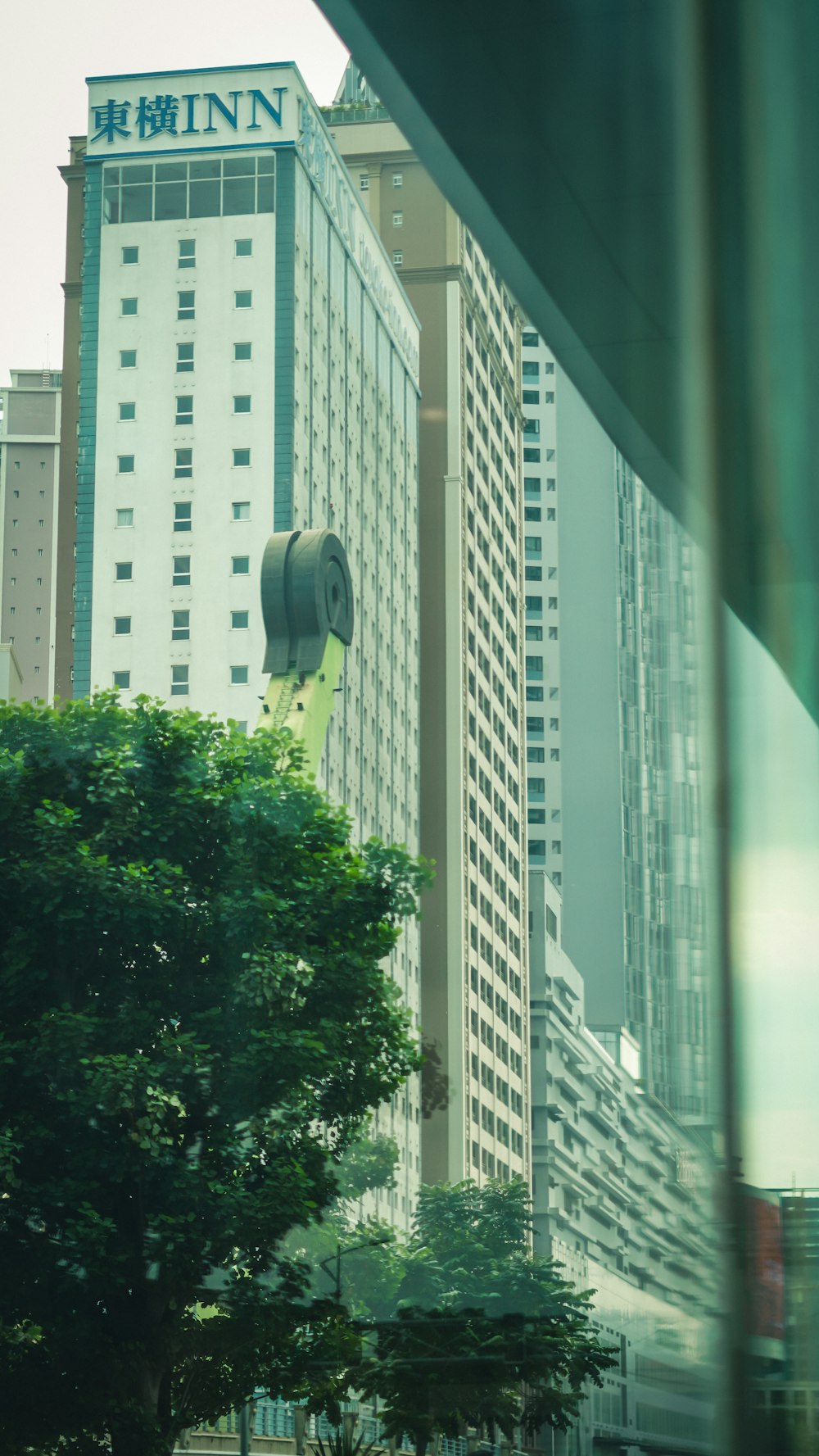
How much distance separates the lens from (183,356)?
222 inches

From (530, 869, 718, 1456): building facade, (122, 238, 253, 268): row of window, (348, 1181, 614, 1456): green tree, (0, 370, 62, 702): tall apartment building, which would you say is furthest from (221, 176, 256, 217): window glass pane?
(348, 1181, 614, 1456): green tree

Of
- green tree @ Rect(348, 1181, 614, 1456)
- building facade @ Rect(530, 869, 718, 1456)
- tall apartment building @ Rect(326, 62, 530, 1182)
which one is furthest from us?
tall apartment building @ Rect(326, 62, 530, 1182)

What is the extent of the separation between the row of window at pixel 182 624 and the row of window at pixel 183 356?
0.94 m

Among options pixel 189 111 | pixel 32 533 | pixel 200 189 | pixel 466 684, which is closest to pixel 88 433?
pixel 32 533

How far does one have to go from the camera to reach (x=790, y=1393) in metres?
1.48

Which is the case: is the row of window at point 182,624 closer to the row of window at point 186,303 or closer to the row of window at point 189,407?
the row of window at point 189,407

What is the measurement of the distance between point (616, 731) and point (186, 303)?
2.94 m

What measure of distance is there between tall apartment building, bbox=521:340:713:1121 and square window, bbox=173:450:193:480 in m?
1.13

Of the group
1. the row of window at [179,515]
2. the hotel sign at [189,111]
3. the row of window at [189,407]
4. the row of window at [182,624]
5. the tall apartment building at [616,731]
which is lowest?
the tall apartment building at [616,731]

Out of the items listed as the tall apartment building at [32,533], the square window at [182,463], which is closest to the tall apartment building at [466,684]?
the square window at [182,463]

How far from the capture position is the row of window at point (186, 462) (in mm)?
5297

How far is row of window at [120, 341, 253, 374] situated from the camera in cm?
559

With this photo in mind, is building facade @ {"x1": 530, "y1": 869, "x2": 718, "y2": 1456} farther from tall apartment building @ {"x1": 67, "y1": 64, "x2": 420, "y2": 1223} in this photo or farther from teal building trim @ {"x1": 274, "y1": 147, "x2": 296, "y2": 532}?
teal building trim @ {"x1": 274, "y1": 147, "x2": 296, "y2": 532}

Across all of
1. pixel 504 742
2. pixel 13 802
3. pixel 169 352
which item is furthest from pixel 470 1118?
pixel 169 352
